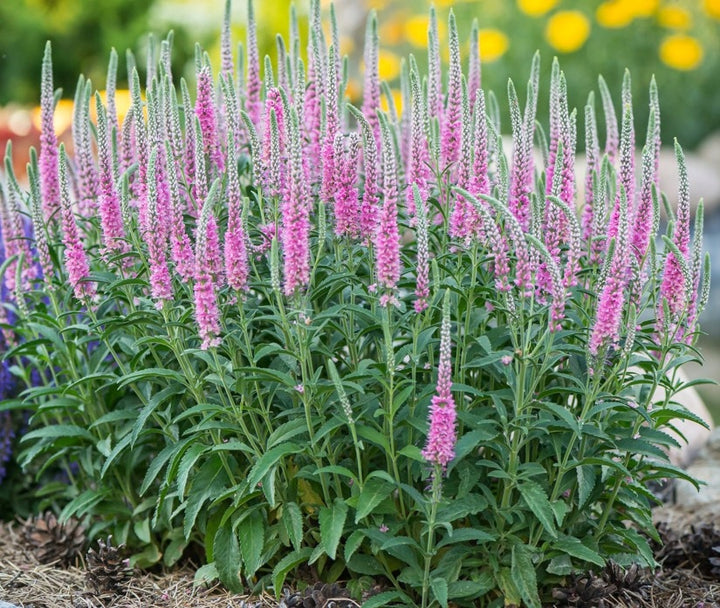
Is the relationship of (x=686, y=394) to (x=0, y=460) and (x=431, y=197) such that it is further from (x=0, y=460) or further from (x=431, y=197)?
(x=0, y=460)

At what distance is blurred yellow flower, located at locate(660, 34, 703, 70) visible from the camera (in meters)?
10.8

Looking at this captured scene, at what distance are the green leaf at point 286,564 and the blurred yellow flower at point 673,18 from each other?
9.74 meters

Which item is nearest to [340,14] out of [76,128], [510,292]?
[76,128]

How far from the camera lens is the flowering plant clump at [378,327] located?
2.65 metres

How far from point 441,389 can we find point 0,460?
238 centimetres

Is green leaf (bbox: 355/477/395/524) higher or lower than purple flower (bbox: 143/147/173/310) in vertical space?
lower

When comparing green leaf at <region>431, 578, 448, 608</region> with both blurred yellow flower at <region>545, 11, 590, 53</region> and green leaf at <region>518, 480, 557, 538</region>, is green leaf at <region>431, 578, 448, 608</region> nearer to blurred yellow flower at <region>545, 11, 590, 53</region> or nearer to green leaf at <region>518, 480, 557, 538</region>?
green leaf at <region>518, 480, 557, 538</region>

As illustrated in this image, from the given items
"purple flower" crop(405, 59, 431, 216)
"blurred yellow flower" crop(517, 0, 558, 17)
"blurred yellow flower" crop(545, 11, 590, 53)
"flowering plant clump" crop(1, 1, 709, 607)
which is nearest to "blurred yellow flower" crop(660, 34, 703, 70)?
"blurred yellow flower" crop(545, 11, 590, 53)

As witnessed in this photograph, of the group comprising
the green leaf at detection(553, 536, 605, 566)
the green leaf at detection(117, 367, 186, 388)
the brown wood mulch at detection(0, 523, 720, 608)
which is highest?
the green leaf at detection(117, 367, 186, 388)

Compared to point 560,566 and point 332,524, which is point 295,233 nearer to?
point 332,524

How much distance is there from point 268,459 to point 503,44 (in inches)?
359

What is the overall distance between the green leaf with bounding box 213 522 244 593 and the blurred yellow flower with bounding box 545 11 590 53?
900 centimetres

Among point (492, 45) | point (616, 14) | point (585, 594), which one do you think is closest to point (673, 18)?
point (616, 14)

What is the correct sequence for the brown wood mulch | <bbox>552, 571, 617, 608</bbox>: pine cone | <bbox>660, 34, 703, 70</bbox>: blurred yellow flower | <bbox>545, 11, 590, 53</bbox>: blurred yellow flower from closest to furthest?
<bbox>552, 571, 617, 608</bbox>: pine cone → the brown wood mulch → <bbox>660, 34, 703, 70</bbox>: blurred yellow flower → <bbox>545, 11, 590, 53</bbox>: blurred yellow flower
